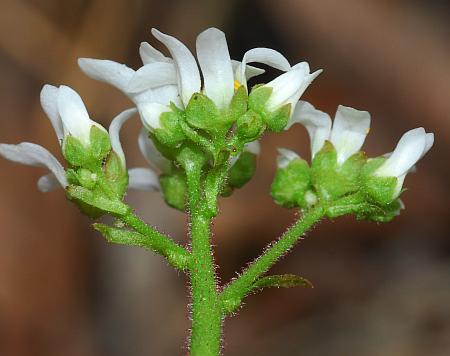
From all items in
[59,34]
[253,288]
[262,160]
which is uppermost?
[59,34]

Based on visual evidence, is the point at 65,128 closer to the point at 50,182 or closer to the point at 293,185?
the point at 50,182

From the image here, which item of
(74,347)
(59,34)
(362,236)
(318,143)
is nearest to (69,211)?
(74,347)

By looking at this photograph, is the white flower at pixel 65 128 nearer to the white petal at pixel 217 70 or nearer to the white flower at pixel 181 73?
the white flower at pixel 181 73

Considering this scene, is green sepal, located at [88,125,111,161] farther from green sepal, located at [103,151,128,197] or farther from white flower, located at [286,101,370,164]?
white flower, located at [286,101,370,164]

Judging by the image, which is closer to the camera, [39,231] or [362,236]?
[39,231]

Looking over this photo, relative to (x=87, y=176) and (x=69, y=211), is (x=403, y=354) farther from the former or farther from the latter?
(x=87, y=176)

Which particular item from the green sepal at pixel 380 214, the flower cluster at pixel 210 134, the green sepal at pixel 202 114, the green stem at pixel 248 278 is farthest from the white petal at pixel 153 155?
the green sepal at pixel 380 214

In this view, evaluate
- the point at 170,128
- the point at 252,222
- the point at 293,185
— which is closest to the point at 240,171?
the point at 293,185

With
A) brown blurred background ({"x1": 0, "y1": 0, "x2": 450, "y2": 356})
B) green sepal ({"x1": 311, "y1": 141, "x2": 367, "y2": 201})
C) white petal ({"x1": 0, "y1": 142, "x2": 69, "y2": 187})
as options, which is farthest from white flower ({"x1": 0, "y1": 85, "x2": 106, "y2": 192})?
brown blurred background ({"x1": 0, "y1": 0, "x2": 450, "y2": 356})
